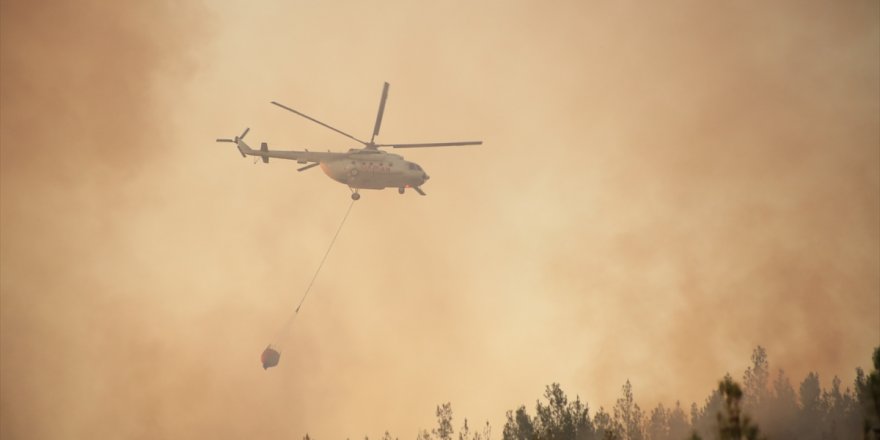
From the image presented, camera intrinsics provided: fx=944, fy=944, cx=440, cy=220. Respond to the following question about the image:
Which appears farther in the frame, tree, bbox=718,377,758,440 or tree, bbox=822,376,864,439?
tree, bbox=822,376,864,439

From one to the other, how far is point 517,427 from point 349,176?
4505 centimetres

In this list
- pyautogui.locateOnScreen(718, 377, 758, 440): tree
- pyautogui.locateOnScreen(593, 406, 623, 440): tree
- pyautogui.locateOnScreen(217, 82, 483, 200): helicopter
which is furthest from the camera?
pyautogui.locateOnScreen(593, 406, 623, 440): tree

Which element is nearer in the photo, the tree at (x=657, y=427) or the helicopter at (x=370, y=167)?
the helicopter at (x=370, y=167)

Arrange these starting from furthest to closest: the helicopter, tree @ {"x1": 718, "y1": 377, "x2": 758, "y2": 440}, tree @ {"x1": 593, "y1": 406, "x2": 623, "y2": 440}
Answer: tree @ {"x1": 593, "y1": 406, "x2": 623, "y2": 440}, the helicopter, tree @ {"x1": 718, "y1": 377, "x2": 758, "y2": 440}

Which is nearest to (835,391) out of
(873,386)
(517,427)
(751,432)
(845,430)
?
(845,430)

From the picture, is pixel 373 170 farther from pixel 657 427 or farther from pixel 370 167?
pixel 657 427

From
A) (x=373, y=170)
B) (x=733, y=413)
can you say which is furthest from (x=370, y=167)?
(x=733, y=413)

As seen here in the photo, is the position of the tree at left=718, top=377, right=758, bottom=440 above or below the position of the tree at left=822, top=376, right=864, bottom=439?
below

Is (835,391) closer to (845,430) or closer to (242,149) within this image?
(845,430)

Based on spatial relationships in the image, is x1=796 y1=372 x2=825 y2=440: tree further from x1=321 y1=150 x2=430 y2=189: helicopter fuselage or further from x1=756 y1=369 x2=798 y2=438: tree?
x1=321 y1=150 x2=430 y2=189: helicopter fuselage

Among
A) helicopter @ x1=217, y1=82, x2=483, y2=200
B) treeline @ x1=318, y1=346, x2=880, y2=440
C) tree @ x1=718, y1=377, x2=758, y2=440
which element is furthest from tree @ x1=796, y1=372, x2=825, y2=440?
tree @ x1=718, y1=377, x2=758, y2=440

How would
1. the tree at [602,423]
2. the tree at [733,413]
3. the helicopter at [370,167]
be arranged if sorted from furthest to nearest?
the tree at [602,423] < the helicopter at [370,167] < the tree at [733,413]

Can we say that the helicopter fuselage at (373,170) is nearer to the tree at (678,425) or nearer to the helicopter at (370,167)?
the helicopter at (370,167)

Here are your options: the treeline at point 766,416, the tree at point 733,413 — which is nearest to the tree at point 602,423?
the treeline at point 766,416
